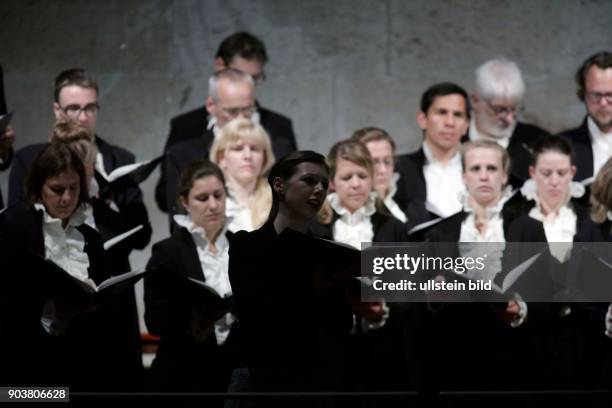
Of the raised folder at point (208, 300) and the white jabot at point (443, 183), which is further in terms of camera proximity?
the white jabot at point (443, 183)

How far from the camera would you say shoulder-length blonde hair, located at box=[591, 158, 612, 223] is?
5.27m

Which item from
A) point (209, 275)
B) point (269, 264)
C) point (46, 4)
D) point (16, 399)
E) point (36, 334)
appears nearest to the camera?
point (269, 264)

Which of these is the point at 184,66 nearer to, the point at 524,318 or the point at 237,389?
the point at 524,318

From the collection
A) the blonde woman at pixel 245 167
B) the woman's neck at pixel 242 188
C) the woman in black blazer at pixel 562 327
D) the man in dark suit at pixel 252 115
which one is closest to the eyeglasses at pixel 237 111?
the man in dark suit at pixel 252 115

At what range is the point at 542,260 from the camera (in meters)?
5.09

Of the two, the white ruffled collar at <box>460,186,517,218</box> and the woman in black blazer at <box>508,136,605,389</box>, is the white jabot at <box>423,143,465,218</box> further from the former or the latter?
the woman in black blazer at <box>508,136,605,389</box>

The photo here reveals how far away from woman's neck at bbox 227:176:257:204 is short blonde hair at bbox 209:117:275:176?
0.07m

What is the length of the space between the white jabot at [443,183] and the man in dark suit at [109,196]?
51.4 inches

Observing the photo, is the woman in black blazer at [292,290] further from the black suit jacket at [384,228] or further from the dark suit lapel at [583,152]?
the dark suit lapel at [583,152]

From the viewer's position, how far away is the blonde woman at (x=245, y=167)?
538cm

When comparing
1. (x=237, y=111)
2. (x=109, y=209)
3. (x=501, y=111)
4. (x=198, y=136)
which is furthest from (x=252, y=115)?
(x=501, y=111)

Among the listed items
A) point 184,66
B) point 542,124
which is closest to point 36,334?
point 184,66

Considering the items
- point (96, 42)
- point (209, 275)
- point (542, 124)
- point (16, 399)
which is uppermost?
point (96, 42)

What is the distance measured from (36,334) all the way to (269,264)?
141cm
